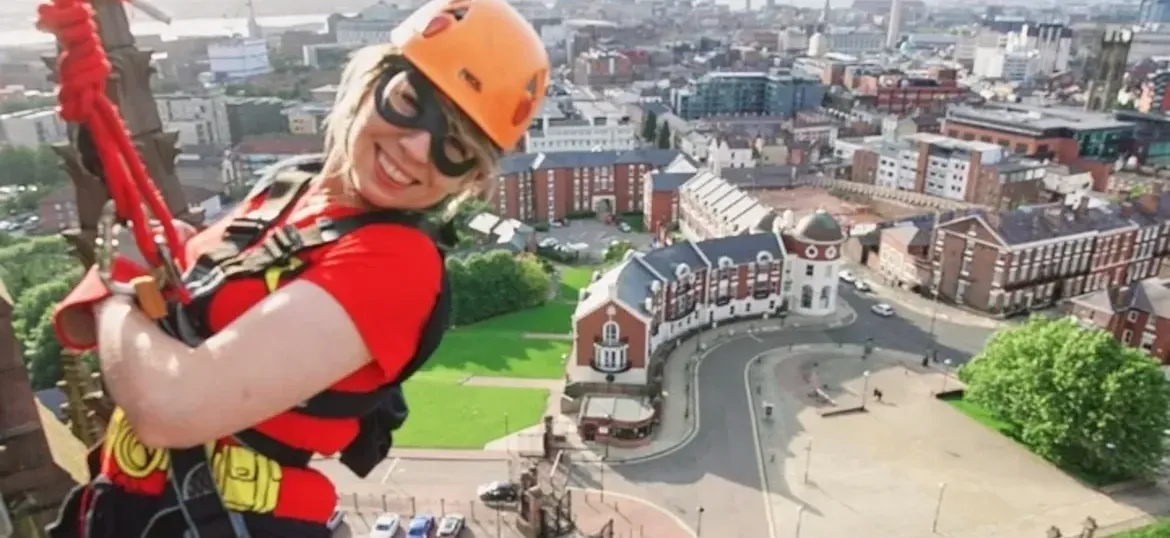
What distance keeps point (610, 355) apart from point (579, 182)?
85.1 ft

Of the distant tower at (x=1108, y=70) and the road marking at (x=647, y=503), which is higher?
the distant tower at (x=1108, y=70)

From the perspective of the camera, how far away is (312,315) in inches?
101

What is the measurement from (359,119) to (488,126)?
19.7 inches

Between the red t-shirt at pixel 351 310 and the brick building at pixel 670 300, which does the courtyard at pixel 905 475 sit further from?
the red t-shirt at pixel 351 310

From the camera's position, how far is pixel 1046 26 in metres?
121

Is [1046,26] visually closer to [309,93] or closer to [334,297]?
[309,93]

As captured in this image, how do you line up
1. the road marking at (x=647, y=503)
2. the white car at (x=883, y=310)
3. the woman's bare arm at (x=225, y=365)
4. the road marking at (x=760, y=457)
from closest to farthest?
1. the woman's bare arm at (x=225, y=365)
2. the road marking at (x=647, y=503)
3. the road marking at (x=760, y=457)
4. the white car at (x=883, y=310)

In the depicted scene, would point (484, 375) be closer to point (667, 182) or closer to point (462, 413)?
point (462, 413)

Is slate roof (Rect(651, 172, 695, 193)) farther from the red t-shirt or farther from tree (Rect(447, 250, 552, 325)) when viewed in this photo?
the red t-shirt

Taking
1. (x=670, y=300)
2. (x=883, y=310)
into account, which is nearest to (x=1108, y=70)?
(x=883, y=310)

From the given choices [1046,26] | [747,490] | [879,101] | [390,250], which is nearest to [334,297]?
[390,250]

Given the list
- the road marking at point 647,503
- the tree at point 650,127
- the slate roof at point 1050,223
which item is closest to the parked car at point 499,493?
the road marking at point 647,503

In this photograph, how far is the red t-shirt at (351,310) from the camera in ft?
8.70

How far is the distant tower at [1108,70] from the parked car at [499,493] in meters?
84.4
